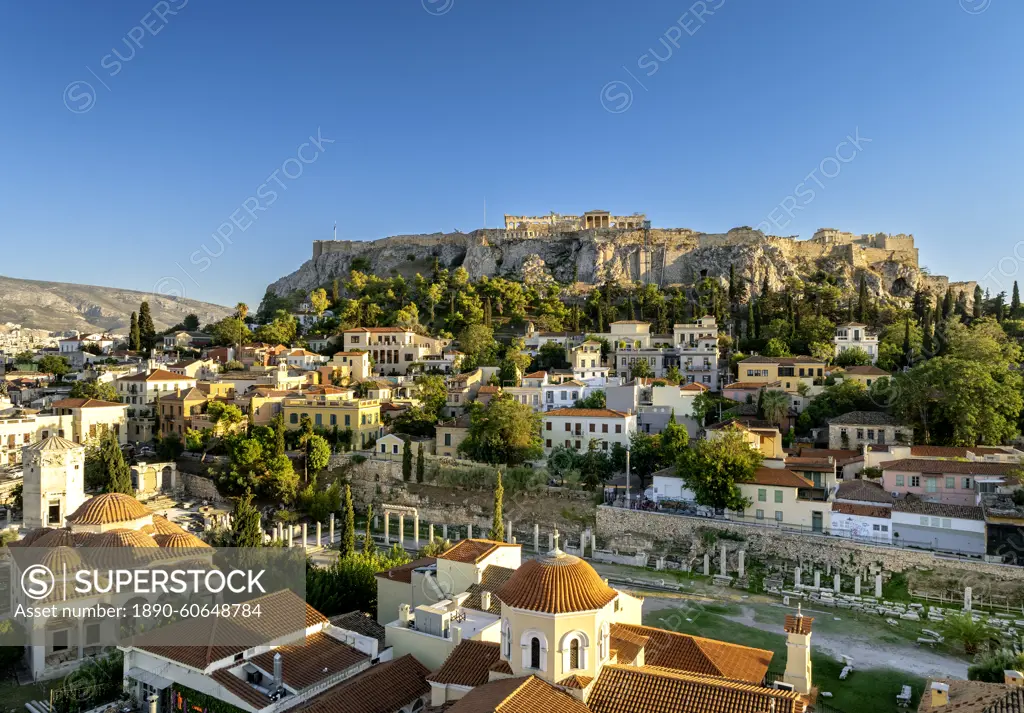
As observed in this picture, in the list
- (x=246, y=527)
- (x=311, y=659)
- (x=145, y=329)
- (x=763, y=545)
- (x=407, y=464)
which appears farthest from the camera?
(x=145, y=329)

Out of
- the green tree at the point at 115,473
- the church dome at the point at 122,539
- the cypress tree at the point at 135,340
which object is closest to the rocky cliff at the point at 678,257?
the cypress tree at the point at 135,340

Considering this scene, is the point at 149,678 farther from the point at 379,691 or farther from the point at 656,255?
the point at 656,255

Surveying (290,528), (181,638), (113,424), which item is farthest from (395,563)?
(113,424)

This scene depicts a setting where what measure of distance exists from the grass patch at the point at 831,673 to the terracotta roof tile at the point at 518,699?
946 centimetres

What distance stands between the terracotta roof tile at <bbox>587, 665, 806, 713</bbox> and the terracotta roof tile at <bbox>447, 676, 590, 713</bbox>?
57 centimetres

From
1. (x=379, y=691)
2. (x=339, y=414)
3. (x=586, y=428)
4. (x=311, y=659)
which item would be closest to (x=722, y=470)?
(x=586, y=428)

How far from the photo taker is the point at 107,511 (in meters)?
23.9

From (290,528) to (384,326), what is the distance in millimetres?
34536

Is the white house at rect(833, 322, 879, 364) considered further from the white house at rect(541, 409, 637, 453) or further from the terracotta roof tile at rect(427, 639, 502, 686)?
the terracotta roof tile at rect(427, 639, 502, 686)

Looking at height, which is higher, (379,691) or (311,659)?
(311,659)

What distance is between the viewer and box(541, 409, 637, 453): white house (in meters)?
38.9

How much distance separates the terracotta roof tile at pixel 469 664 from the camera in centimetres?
1402

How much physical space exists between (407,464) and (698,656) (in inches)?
962

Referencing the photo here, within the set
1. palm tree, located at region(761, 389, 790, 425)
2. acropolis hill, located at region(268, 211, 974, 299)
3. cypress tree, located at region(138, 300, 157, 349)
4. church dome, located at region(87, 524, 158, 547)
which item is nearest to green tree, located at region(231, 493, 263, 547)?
church dome, located at region(87, 524, 158, 547)
